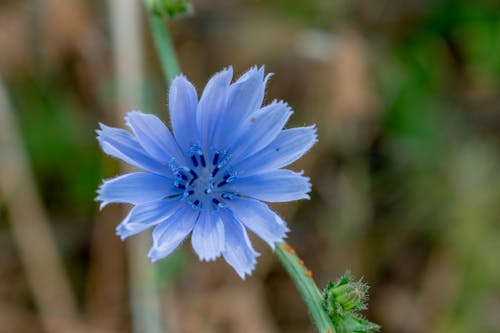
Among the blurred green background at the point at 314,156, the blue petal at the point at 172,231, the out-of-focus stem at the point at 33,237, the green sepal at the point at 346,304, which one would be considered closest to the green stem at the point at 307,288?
the green sepal at the point at 346,304

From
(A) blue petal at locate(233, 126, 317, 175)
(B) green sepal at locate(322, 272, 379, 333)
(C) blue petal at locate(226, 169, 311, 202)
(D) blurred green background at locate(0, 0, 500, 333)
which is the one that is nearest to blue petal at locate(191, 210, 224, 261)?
(C) blue petal at locate(226, 169, 311, 202)

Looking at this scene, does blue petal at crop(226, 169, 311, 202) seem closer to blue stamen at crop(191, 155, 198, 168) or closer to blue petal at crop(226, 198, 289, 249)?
blue petal at crop(226, 198, 289, 249)

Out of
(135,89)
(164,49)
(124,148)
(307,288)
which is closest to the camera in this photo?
(124,148)

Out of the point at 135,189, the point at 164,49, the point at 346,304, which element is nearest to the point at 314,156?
the point at 164,49

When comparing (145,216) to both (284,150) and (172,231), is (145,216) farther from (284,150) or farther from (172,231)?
(284,150)

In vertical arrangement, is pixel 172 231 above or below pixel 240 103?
below

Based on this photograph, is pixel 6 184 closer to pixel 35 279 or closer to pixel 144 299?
pixel 35 279
